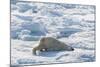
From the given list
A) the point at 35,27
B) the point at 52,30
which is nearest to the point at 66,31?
the point at 52,30

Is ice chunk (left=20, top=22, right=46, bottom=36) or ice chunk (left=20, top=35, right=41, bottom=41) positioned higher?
ice chunk (left=20, top=22, right=46, bottom=36)

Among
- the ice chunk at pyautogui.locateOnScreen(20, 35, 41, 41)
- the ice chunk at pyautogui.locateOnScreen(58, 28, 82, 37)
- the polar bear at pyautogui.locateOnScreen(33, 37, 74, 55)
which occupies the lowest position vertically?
the polar bear at pyautogui.locateOnScreen(33, 37, 74, 55)

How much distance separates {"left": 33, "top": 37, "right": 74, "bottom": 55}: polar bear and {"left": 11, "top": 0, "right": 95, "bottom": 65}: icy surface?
0.13 feet

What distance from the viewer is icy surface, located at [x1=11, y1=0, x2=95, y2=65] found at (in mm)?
2410

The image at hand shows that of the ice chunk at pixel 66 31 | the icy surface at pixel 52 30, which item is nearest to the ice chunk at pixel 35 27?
the icy surface at pixel 52 30

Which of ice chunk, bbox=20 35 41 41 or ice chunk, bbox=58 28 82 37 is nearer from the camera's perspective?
ice chunk, bbox=20 35 41 41

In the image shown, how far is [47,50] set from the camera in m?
2.52

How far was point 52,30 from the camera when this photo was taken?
254 centimetres

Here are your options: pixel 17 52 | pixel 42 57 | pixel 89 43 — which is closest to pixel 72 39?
pixel 89 43

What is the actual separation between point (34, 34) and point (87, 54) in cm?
74

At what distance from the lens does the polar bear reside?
8.17 ft

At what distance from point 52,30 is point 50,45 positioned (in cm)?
18

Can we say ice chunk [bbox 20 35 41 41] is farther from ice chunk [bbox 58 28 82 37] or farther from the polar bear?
ice chunk [bbox 58 28 82 37]

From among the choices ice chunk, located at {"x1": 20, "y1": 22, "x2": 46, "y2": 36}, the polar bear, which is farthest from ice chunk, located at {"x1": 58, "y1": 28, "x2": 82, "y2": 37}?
ice chunk, located at {"x1": 20, "y1": 22, "x2": 46, "y2": 36}
